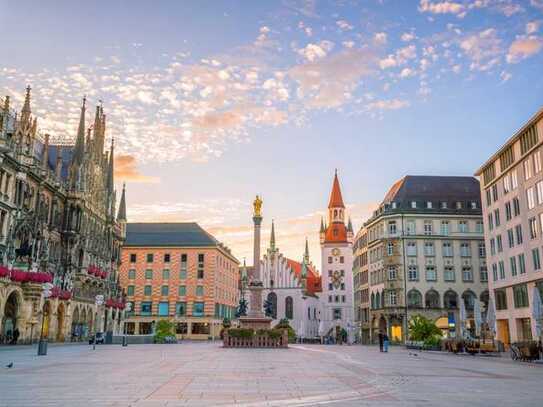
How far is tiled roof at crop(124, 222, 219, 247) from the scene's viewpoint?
96188mm

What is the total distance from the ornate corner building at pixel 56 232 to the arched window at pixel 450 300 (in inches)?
1829

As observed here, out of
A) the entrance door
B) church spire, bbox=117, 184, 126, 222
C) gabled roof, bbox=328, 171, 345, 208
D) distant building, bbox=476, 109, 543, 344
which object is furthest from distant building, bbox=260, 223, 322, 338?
distant building, bbox=476, 109, 543, 344

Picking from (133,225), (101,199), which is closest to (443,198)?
(101,199)

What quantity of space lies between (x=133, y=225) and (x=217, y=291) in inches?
886

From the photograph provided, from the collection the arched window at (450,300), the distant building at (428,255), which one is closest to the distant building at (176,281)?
the distant building at (428,255)

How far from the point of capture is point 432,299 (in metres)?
74.8

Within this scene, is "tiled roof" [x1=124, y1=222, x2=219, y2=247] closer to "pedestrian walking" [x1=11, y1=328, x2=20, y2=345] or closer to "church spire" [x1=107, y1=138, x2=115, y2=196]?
"church spire" [x1=107, y1=138, x2=115, y2=196]

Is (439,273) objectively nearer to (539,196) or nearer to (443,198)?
(443,198)

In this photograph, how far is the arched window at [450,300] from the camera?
243 feet

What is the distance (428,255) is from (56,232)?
50.6 m

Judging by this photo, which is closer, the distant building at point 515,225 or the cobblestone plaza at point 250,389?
the cobblestone plaza at point 250,389

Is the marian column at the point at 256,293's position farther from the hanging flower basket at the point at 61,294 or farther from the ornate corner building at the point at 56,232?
the ornate corner building at the point at 56,232

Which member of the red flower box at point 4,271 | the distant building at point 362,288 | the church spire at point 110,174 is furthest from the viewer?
the distant building at point 362,288

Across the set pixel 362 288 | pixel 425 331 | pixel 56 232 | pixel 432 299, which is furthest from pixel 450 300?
pixel 56 232
